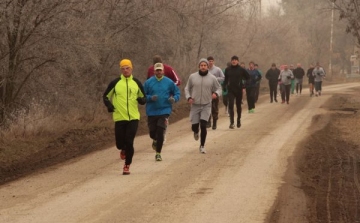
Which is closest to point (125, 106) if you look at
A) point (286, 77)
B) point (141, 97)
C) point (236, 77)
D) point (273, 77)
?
point (141, 97)

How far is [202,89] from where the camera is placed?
1500 centimetres

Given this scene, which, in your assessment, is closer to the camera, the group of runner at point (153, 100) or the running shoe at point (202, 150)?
the group of runner at point (153, 100)

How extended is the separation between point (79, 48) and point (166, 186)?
7500mm

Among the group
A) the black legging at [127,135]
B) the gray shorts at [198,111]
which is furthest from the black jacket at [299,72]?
the black legging at [127,135]

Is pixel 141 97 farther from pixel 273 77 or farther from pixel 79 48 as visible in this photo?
pixel 273 77

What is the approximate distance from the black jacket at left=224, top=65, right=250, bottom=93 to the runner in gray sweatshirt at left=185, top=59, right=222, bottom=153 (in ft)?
15.3

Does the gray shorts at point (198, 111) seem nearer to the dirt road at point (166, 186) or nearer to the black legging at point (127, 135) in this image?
the dirt road at point (166, 186)

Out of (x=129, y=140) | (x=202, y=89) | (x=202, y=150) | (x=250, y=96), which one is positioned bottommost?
(x=202, y=150)

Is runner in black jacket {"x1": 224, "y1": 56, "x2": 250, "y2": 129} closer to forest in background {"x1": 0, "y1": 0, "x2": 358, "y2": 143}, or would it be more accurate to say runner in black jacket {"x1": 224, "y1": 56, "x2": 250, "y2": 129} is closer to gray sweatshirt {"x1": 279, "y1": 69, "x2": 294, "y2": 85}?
forest in background {"x1": 0, "y1": 0, "x2": 358, "y2": 143}

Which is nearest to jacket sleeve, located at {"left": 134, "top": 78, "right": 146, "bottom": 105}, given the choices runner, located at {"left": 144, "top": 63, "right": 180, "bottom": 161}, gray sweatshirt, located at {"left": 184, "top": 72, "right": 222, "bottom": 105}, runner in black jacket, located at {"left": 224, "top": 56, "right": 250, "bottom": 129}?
runner, located at {"left": 144, "top": 63, "right": 180, "bottom": 161}

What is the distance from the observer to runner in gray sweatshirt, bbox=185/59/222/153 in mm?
14867

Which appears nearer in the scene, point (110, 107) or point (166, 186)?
point (166, 186)

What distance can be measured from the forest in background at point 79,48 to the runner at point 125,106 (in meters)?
4.19

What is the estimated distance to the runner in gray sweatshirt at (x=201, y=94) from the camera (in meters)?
14.9
